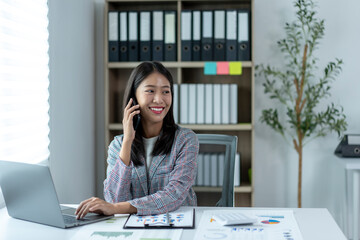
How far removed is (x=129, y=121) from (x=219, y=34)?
140 centimetres

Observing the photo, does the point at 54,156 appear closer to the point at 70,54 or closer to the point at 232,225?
the point at 70,54

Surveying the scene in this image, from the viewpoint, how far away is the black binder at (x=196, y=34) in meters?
2.98

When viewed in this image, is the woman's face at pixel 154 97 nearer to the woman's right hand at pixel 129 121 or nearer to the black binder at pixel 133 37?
the woman's right hand at pixel 129 121

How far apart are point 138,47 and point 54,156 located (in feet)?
3.29

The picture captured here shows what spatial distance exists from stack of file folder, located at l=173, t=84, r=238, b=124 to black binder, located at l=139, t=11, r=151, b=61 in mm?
304

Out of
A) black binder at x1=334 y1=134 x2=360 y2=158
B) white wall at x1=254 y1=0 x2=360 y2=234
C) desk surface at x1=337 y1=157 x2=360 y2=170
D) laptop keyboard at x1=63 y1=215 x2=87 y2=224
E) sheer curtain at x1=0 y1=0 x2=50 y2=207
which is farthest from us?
white wall at x1=254 y1=0 x2=360 y2=234

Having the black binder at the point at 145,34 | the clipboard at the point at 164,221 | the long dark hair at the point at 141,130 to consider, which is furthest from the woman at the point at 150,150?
the black binder at the point at 145,34

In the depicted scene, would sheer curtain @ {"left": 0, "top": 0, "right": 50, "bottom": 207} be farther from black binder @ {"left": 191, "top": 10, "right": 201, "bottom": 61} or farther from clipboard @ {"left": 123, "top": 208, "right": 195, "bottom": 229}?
black binder @ {"left": 191, "top": 10, "right": 201, "bottom": 61}

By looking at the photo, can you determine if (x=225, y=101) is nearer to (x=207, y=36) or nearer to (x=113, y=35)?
(x=207, y=36)

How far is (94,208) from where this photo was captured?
4.95 feet

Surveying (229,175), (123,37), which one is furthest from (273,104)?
(229,175)

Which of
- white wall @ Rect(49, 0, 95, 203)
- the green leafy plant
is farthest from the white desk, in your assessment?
white wall @ Rect(49, 0, 95, 203)

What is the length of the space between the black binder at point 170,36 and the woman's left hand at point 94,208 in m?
1.65

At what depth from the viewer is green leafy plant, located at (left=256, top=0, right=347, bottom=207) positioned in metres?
3.04
